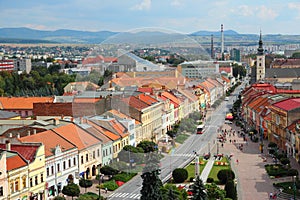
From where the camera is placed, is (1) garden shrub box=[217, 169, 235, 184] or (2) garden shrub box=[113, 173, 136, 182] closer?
(1) garden shrub box=[217, 169, 235, 184]

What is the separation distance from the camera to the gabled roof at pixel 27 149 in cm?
2780

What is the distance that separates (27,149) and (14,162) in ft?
6.20

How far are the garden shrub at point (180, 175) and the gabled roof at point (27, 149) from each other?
837cm

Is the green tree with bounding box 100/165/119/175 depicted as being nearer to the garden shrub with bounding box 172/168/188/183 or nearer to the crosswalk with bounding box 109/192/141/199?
the crosswalk with bounding box 109/192/141/199

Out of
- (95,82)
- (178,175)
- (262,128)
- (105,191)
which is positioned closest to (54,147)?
(105,191)

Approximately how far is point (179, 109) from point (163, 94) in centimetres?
211

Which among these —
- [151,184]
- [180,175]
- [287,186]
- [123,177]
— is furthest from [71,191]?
[287,186]

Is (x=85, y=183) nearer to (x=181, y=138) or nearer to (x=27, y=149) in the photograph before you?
(x=27, y=149)

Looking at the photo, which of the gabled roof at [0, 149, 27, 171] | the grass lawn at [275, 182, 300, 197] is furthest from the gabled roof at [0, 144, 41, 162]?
the grass lawn at [275, 182, 300, 197]

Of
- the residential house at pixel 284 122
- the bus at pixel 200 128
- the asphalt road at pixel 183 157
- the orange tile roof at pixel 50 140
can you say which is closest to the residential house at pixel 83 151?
the orange tile roof at pixel 50 140

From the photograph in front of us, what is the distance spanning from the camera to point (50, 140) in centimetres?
3153

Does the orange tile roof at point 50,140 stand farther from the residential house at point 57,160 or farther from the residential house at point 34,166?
the residential house at point 34,166

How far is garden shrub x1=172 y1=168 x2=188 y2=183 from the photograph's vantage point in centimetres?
2961

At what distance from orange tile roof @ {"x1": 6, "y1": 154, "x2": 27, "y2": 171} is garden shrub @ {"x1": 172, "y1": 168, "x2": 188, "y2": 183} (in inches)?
353
